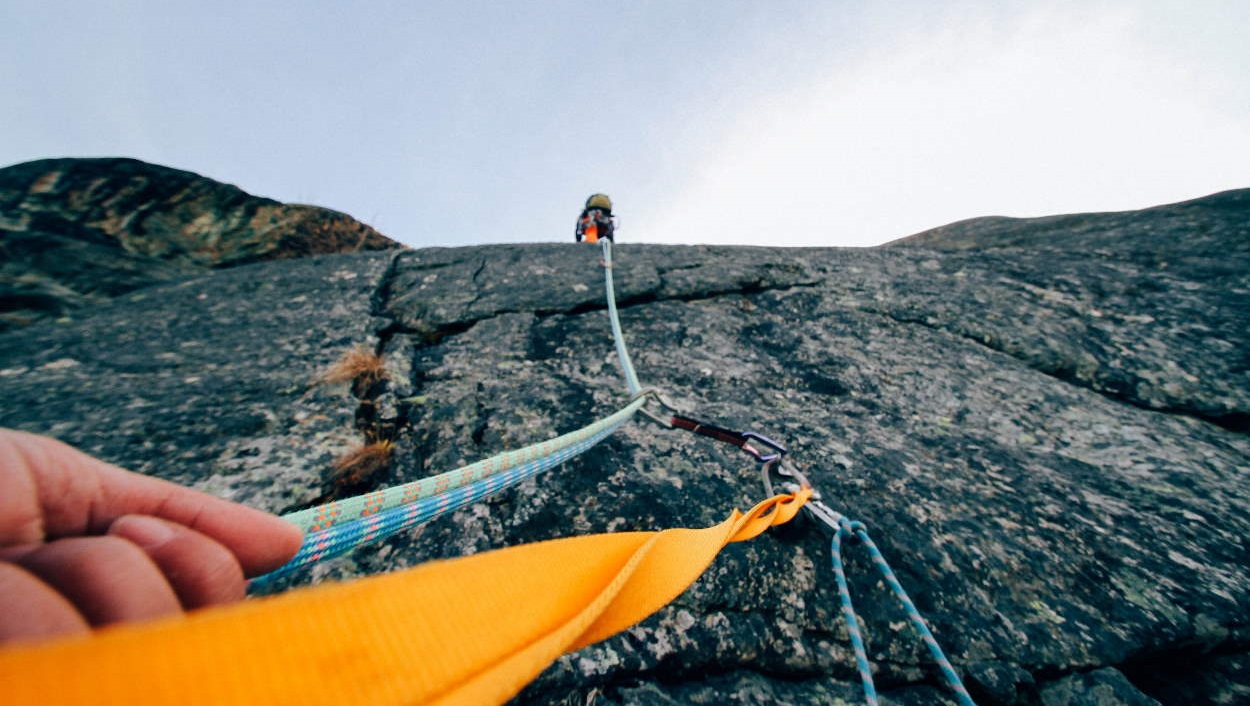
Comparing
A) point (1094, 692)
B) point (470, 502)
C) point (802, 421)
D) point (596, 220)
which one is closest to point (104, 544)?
point (470, 502)

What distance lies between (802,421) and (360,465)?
169 centimetres

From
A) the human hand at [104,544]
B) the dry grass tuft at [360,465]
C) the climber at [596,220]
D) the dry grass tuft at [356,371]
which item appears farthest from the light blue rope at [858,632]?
the climber at [596,220]

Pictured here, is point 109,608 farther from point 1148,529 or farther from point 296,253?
point 296,253

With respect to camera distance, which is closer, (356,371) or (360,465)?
(360,465)

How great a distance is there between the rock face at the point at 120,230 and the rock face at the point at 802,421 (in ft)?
1.53

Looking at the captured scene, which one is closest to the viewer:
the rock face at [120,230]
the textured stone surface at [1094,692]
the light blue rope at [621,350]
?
the textured stone surface at [1094,692]

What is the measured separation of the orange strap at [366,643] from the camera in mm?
293

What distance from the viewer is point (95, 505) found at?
0.60 m

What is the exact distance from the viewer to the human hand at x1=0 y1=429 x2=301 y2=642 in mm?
377

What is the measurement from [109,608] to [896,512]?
168 cm

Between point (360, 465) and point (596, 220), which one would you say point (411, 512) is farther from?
point (596, 220)

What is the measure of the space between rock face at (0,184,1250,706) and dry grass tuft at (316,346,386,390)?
67 millimetres

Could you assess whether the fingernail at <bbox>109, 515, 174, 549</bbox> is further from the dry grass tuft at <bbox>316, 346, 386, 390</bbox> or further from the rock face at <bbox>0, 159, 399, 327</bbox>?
the rock face at <bbox>0, 159, 399, 327</bbox>

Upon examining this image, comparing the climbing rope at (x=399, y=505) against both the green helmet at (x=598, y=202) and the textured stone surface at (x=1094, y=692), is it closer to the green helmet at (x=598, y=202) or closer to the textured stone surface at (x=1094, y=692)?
the textured stone surface at (x=1094, y=692)
